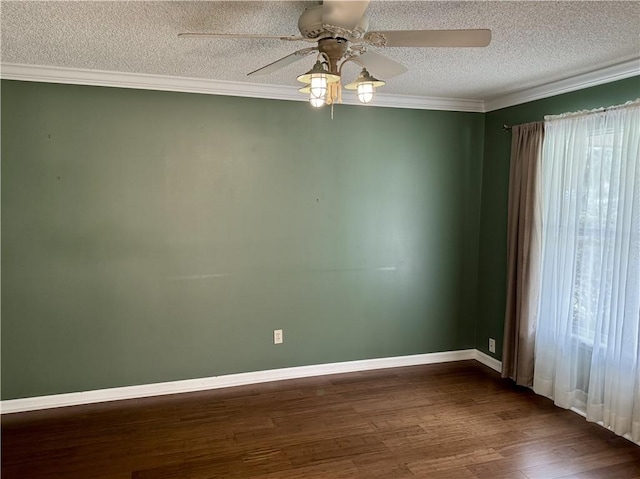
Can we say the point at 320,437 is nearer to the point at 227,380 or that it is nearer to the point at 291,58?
the point at 227,380

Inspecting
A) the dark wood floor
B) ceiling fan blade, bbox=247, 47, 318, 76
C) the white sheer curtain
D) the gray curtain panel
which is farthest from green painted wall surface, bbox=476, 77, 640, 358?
ceiling fan blade, bbox=247, 47, 318, 76

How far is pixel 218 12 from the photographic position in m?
2.18

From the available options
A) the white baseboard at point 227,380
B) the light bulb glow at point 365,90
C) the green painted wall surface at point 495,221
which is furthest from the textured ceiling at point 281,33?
the white baseboard at point 227,380

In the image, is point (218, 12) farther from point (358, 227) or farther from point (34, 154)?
point (358, 227)

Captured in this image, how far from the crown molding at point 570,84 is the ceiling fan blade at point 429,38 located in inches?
66.6

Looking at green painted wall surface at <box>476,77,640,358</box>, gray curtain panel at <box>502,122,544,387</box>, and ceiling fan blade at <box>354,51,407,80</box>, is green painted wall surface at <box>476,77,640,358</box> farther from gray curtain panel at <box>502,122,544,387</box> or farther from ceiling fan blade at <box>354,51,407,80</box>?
ceiling fan blade at <box>354,51,407,80</box>

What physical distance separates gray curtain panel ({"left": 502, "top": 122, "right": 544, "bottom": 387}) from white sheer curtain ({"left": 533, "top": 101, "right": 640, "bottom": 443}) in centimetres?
7

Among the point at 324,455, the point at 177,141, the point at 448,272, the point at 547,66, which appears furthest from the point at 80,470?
the point at 547,66

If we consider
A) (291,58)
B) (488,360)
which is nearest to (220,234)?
(291,58)

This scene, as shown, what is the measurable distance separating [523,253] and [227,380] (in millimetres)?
2626

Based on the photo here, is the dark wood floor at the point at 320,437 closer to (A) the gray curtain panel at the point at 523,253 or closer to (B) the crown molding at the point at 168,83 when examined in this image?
(A) the gray curtain panel at the point at 523,253

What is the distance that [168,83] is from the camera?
3.50m

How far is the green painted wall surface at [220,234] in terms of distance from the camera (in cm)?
336

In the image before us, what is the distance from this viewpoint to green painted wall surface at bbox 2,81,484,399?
3361mm
